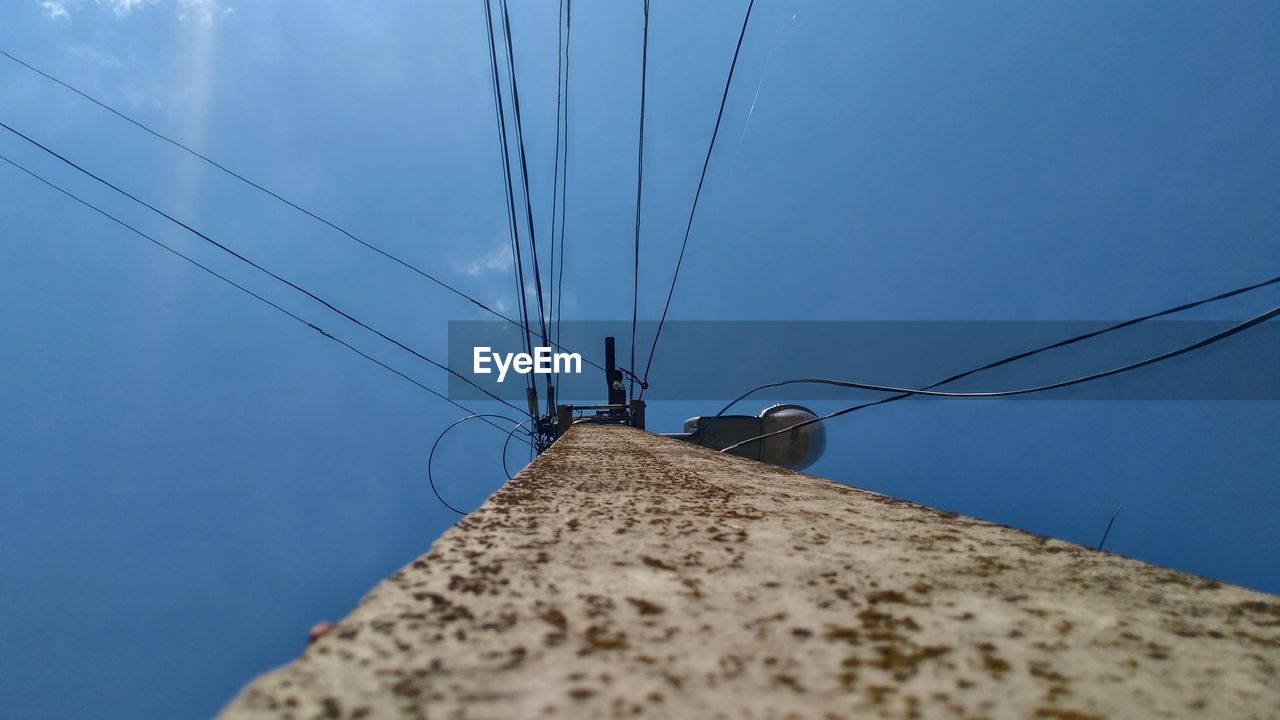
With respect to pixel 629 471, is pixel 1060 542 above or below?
below

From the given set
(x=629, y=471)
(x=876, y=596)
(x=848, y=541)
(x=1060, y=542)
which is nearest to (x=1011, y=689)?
(x=876, y=596)

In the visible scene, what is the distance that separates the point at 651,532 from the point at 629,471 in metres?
0.81

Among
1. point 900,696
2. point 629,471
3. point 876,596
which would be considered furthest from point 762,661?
point 629,471

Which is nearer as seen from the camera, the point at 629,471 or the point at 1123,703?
the point at 1123,703

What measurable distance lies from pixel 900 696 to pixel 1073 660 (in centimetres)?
21

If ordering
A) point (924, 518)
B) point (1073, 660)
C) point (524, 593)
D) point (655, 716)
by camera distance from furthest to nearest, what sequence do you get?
point (924, 518)
point (524, 593)
point (1073, 660)
point (655, 716)

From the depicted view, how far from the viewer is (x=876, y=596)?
660mm

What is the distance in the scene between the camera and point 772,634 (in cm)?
55

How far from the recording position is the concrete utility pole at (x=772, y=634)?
1.46 ft

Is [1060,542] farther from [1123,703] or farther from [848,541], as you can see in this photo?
[1123,703]

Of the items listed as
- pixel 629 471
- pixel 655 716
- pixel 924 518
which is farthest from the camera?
pixel 629 471

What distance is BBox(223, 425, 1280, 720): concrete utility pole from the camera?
44 cm

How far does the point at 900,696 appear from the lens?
0.45 m

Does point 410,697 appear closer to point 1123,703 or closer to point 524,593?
point 524,593
